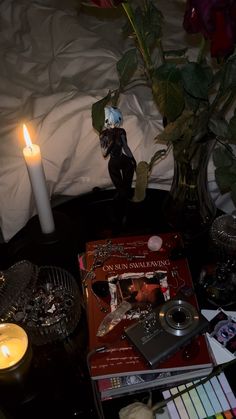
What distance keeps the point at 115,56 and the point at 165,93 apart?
0.60 metres

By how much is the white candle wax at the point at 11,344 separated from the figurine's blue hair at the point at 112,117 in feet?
1.26

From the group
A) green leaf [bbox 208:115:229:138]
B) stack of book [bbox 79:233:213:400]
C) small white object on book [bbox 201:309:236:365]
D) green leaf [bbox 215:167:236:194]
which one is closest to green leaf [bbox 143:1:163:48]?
green leaf [bbox 208:115:229:138]

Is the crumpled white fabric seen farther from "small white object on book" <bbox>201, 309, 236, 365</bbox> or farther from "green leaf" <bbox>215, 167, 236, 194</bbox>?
"green leaf" <bbox>215, 167, 236, 194</bbox>

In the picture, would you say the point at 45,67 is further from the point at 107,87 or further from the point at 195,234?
the point at 195,234

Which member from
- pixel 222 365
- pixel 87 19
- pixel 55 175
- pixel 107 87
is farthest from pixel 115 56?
pixel 222 365

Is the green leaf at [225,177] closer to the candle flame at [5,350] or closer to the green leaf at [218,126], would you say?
the green leaf at [218,126]

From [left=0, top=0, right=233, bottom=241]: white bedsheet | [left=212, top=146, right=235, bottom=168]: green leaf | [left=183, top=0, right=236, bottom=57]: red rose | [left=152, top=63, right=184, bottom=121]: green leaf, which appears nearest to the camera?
[left=183, top=0, right=236, bottom=57]: red rose

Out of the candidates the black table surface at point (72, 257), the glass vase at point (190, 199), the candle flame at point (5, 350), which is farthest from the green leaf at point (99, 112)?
the candle flame at point (5, 350)

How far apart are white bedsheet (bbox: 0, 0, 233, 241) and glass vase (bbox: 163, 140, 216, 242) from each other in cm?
10

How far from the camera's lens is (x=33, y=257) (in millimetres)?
894

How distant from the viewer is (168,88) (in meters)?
0.65

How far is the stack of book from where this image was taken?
67 cm

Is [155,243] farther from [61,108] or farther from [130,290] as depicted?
[61,108]

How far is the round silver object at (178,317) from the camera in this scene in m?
0.69
